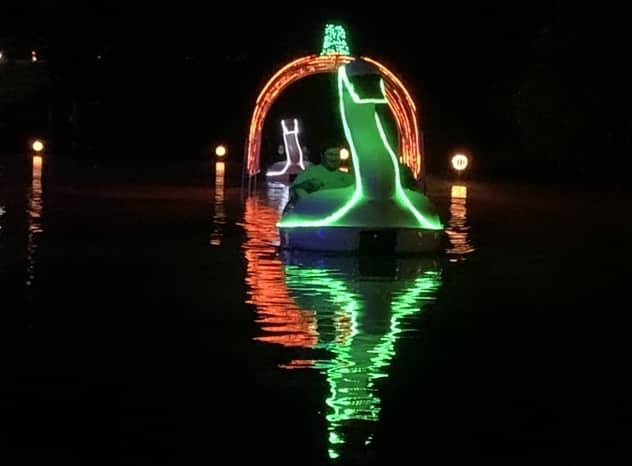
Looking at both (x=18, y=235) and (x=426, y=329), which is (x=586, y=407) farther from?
(x=18, y=235)

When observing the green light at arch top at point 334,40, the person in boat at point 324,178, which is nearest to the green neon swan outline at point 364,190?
the person in boat at point 324,178

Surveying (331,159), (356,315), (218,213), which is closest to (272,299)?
(356,315)

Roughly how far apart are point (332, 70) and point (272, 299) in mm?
13392

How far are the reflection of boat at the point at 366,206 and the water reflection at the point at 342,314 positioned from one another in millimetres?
368

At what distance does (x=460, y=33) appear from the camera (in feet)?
155

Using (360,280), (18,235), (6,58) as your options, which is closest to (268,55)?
(6,58)

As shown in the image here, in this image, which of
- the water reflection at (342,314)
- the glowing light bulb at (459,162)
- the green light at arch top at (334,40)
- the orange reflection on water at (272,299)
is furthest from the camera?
the glowing light bulb at (459,162)

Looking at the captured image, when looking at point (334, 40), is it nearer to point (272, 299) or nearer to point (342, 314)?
point (272, 299)

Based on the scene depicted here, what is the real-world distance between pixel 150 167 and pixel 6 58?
1435 inches

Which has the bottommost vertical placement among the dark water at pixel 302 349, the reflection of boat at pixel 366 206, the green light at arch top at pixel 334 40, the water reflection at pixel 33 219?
the dark water at pixel 302 349

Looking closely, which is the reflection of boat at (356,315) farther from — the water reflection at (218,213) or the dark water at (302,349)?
the water reflection at (218,213)

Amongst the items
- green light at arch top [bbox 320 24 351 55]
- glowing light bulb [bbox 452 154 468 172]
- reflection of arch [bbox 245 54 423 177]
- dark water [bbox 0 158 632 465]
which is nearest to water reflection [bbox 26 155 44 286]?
dark water [bbox 0 158 632 465]

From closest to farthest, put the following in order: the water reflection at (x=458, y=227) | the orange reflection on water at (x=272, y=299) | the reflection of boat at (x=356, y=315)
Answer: the reflection of boat at (x=356, y=315), the orange reflection on water at (x=272, y=299), the water reflection at (x=458, y=227)

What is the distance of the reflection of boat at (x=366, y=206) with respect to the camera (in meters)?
17.5
